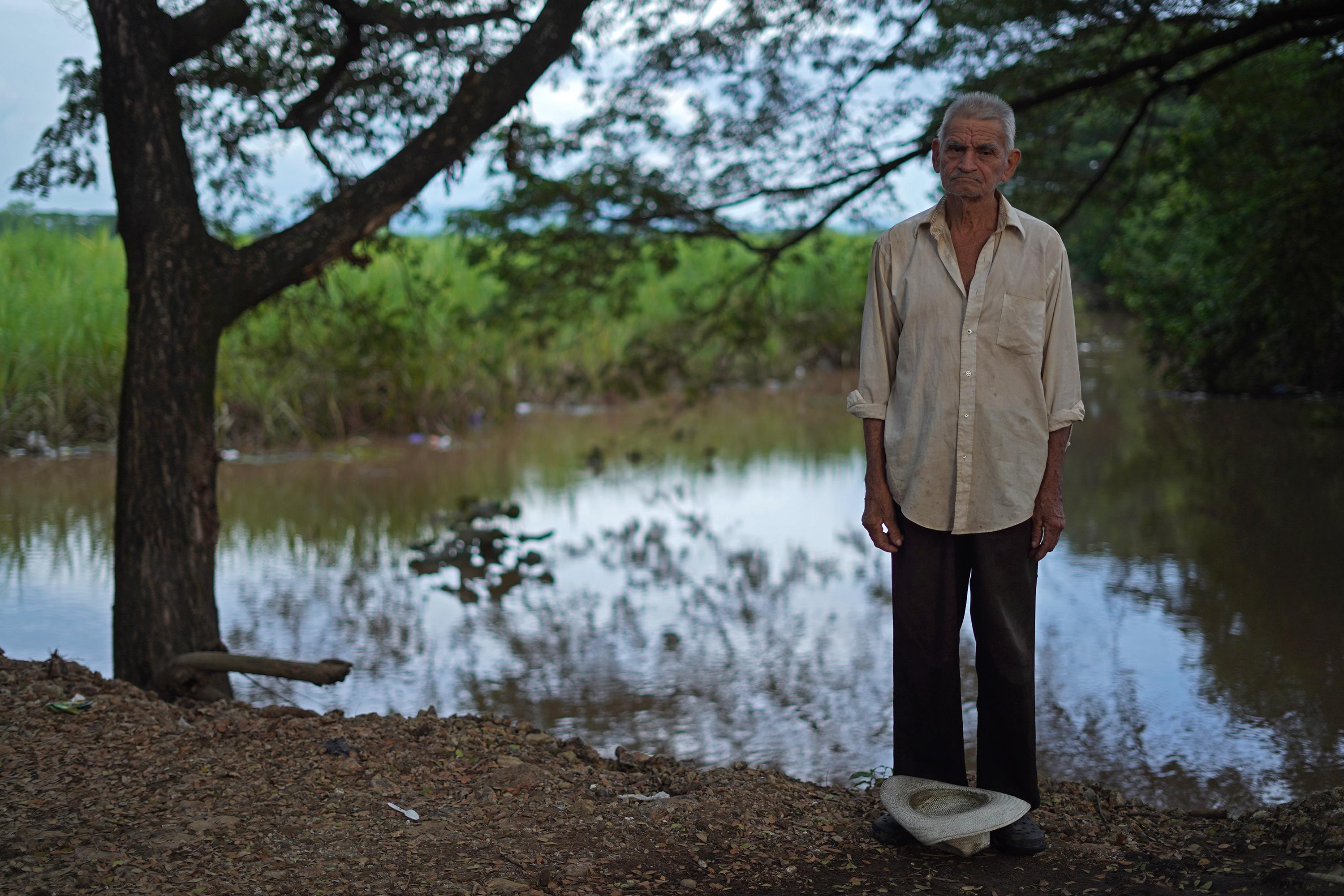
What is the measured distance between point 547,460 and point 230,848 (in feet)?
22.3

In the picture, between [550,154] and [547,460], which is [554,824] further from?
[547,460]

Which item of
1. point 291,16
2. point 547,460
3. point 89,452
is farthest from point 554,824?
point 89,452

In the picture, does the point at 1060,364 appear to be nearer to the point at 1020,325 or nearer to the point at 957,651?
the point at 1020,325

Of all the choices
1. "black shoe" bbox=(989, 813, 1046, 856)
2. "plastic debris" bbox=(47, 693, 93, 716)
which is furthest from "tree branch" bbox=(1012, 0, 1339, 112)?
"plastic debris" bbox=(47, 693, 93, 716)

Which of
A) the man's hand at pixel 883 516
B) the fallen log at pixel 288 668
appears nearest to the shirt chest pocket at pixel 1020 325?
the man's hand at pixel 883 516

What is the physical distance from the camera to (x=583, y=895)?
2.51 metres

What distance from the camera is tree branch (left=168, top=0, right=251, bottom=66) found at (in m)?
4.18

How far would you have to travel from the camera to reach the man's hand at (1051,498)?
2.66 m

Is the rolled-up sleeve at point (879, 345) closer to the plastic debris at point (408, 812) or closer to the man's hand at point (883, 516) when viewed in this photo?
the man's hand at point (883, 516)

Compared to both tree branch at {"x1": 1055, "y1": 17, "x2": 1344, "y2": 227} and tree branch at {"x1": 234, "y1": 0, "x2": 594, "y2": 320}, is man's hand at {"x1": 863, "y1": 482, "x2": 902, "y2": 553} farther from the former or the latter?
tree branch at {"x1": 1055, "y1": 17, "x2": 1344, "y2": 227}

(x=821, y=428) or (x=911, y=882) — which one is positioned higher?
(x=821, y=428)

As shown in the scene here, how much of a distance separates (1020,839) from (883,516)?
82 centimetres

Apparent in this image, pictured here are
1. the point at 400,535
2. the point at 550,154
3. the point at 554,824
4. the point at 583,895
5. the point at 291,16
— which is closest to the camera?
the point at 583,895

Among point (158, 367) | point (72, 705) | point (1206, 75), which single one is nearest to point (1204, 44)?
point (1206, 75)
